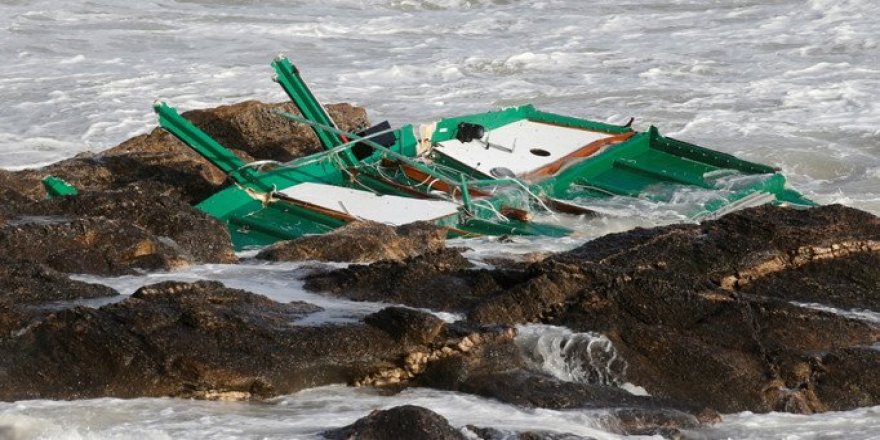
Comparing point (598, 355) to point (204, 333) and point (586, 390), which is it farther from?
point (204, 333)

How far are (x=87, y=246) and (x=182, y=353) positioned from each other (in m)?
→ 2.39

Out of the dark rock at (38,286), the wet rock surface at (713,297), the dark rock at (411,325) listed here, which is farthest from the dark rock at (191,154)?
the dark rock at (411,325)

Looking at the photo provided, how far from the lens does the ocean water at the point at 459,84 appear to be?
22.6 feet

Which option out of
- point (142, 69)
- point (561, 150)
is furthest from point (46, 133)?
point (561, 150)

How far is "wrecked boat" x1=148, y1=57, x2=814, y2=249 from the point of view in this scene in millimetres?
12469

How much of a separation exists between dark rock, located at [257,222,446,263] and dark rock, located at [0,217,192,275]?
71 centimetres

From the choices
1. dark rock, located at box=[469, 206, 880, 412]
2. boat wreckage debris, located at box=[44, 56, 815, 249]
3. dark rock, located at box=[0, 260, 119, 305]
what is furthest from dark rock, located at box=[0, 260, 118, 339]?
boat wreckage debris, located at box=[44, 56, 815, 249]

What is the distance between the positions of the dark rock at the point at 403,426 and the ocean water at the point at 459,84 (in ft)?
1.04

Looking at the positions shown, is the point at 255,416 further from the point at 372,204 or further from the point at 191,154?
the point at 191,154

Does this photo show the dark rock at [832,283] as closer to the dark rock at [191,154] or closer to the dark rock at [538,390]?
the dark rock at [538,390]

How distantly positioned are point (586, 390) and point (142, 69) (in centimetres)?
1991

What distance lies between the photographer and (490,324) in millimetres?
7629

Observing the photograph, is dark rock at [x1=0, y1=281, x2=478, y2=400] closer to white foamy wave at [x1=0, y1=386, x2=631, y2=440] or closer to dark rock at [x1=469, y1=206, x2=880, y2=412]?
white foamy wave at [x1=0, y1=386, x2=631, y2=440]

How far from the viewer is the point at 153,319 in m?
7.19
